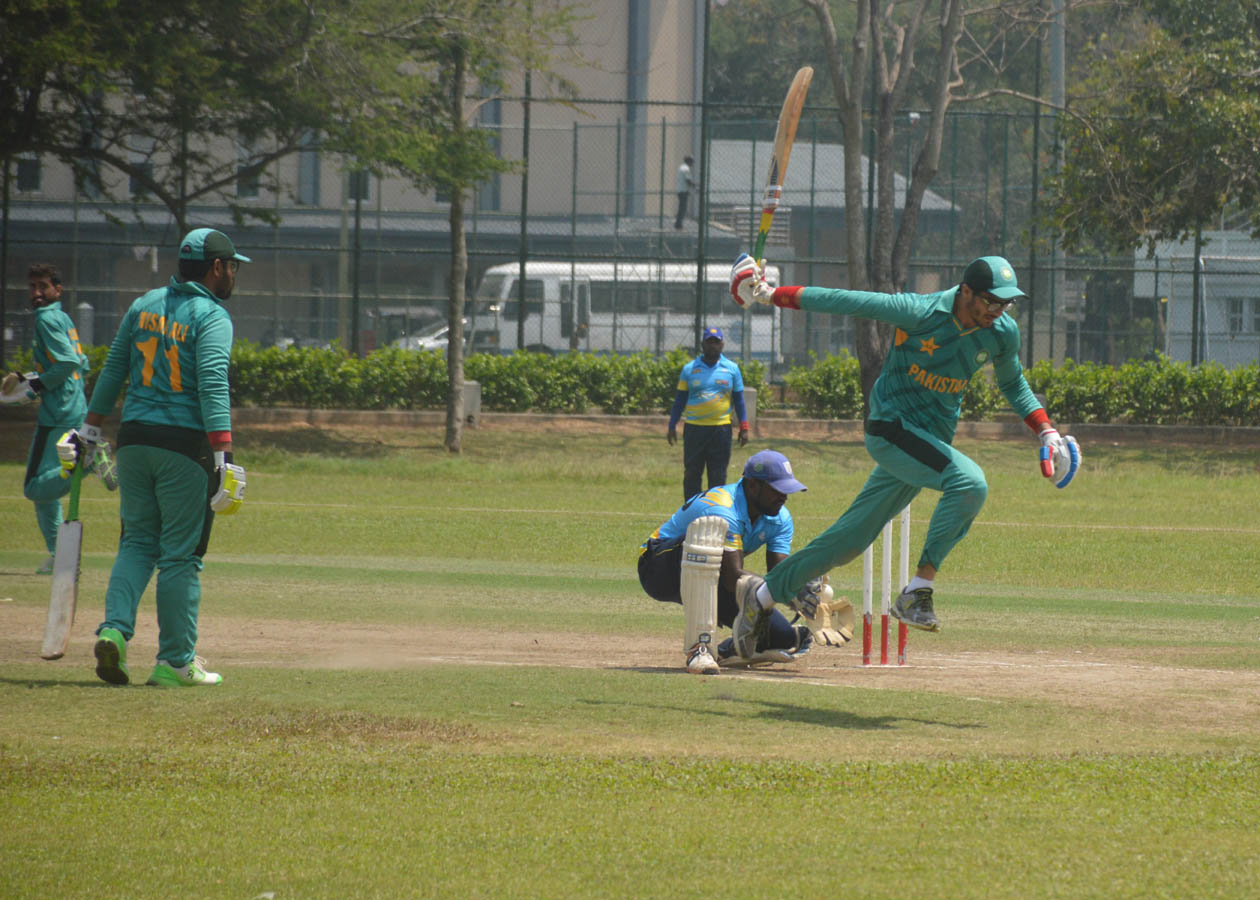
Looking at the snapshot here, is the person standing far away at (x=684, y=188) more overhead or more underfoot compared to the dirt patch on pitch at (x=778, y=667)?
more overhead

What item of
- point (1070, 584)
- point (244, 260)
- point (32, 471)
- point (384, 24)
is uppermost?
point (384, 24)

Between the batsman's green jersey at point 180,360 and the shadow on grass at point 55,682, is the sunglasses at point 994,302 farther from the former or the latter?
the shadow on grass at point 55,682

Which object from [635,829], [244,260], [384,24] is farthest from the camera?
[384,24]

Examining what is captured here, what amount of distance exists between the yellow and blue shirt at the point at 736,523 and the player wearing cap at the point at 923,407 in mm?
712

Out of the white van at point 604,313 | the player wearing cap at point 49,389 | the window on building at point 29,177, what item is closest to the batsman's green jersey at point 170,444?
the player wearing cap at point 49,389

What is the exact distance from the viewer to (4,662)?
25.4ft

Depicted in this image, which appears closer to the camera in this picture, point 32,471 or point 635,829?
point 635,829

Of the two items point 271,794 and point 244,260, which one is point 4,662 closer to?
point 244,260

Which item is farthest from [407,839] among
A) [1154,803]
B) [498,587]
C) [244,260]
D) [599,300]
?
[599,300]

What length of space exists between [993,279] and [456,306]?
19.0 metres

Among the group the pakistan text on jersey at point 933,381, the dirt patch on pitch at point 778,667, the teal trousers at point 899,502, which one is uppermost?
the pakistan text on jersey at point 933,381

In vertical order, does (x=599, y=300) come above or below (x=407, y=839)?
above

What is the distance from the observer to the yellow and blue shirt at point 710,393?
16.5 m

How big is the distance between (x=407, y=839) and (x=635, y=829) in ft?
2.36
